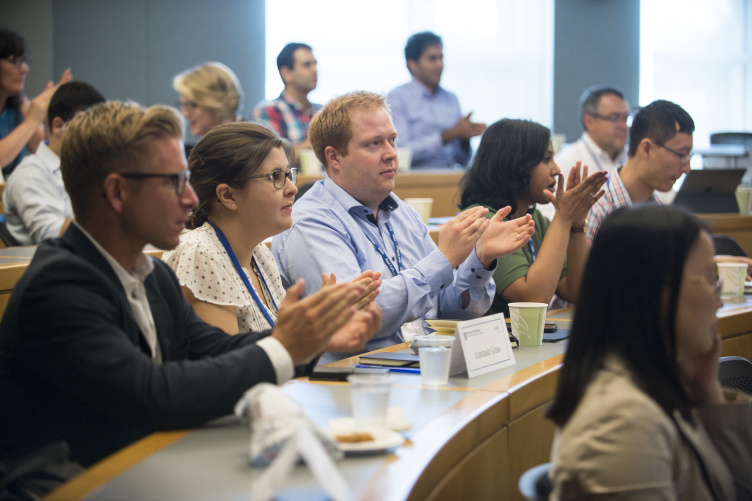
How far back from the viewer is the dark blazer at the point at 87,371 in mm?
1210

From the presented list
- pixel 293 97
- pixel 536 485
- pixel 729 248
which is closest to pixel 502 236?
pixel 536 485

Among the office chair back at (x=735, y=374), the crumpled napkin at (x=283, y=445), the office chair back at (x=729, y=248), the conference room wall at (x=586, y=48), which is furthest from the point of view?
the conference room wall at (x=586, y=48)

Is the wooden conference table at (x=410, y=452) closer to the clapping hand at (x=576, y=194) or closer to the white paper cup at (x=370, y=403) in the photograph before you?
the white paper cup at (x=370, y=403)

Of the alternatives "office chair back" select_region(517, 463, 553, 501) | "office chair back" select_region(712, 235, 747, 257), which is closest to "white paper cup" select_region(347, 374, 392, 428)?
"office chair back" select_region(517, 463, 553, 501)

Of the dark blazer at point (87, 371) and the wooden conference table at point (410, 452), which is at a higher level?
the dark blazer at point (87, 371)

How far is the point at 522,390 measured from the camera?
162 cm

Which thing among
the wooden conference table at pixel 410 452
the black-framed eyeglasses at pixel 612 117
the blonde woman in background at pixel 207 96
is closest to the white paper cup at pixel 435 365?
the wooden conference table at pixel 410 452

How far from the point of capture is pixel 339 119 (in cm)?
250

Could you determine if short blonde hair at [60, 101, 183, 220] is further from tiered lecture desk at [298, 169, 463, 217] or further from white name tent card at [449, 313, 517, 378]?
tiered lecture desk at [298, 169, 463, 217]

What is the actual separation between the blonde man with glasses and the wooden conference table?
0.09 m

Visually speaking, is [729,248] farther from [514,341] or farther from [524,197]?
[514,341]

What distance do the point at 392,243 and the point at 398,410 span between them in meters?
1.24

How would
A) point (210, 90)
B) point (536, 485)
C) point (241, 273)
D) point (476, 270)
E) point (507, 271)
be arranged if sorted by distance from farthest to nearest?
point (210, 90) < point (507, 271) < point (476, 270) < point (241, 273) < point (536, 485)

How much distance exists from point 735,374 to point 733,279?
44.2 inches
